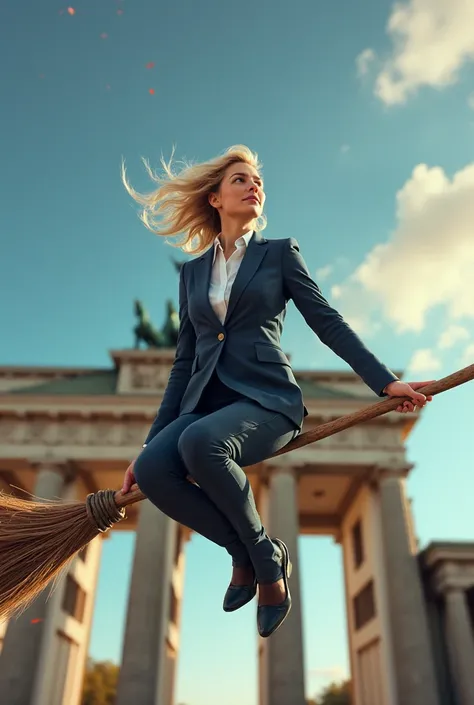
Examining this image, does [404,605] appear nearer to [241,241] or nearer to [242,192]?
[241,241]

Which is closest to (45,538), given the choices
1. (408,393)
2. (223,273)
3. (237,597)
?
(237,597)

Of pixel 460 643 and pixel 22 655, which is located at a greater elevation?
pixel 460 643

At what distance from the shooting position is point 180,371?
13.3ft

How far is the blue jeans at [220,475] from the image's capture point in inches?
117

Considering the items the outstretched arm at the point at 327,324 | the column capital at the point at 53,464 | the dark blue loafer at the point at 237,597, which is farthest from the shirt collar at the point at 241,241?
the column capital at the point at 53,464

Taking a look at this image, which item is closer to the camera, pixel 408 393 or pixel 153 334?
pixel 408 393

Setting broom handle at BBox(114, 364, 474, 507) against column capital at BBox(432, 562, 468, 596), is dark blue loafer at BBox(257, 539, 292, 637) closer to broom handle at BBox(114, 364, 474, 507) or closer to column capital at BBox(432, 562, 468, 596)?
broom handle at BBox(114, 364, 474, 507)

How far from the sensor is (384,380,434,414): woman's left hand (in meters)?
3.17

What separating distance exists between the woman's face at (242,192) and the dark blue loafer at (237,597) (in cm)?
231

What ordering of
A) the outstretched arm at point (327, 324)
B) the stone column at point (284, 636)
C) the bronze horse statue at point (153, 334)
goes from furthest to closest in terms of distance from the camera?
the bronze horse statue at point (153, 334) < the stone column at point (284, 636) < the outstretched arm at point (327, 324)

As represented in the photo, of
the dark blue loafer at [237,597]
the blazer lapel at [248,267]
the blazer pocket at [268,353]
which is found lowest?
the dark blue loafer at [237,597]

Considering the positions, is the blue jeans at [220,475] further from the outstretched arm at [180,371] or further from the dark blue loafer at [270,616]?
the outstretched arm at [180,371]

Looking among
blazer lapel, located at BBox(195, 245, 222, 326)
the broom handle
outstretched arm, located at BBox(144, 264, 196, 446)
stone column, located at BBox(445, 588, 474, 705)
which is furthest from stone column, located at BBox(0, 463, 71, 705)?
the broom handle

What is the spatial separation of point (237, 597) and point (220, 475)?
78 centimetres
